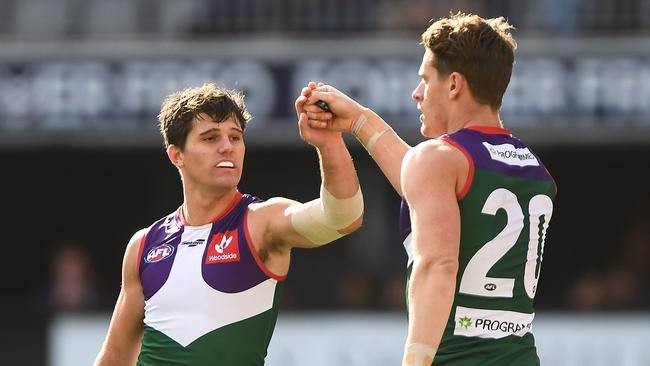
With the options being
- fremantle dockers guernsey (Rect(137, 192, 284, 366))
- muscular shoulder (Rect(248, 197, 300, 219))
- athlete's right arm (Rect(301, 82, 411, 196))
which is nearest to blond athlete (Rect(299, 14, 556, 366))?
athlete's right arm (Rect(301, 82, 411, 196))

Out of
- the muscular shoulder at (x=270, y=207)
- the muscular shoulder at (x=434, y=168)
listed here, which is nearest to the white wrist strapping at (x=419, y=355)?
the muscular shoulder at (x=434, y=168)

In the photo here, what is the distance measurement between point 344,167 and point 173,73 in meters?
8.22

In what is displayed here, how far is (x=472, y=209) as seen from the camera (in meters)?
4.17

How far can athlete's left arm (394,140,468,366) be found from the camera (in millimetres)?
3969

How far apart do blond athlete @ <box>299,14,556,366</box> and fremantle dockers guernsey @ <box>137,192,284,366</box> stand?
824 millimetres

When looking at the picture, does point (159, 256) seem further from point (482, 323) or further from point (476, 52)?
point (476, 52)

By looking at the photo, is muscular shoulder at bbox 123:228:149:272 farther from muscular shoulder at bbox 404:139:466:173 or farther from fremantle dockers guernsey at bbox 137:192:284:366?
muscular shoulder at bbox 404:139:466:173

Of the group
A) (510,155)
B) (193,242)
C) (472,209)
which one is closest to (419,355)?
(472,209)

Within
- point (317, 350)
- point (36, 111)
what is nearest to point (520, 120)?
point (317, 350)

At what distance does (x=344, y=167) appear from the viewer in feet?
15.8

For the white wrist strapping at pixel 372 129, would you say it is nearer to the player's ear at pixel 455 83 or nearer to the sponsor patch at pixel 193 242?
the player's ear at pixel 455 83

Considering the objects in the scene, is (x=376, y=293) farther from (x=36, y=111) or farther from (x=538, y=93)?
(x=36, y=111)

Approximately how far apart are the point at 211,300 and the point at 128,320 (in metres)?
0.44

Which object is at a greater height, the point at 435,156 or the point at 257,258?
the point at 435,156
